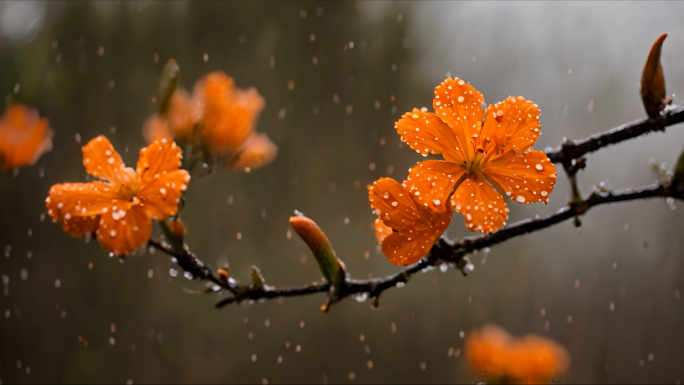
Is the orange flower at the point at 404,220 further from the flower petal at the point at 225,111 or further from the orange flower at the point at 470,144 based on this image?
the flower petal at the point at 225,111

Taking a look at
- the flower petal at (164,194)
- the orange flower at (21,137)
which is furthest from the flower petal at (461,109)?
the orange flower at (21,137)

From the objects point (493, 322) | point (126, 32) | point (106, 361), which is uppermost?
point (126, 32)

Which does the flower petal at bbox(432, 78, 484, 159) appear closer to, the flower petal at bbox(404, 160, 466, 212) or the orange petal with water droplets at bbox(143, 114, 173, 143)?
the flower petal at bbox(404, 160, 466, 212)

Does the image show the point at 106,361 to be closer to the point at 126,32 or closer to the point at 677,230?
the point at 126,32

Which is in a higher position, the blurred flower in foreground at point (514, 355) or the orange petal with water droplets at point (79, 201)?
the orange petal with water droplets at point (79, 201)

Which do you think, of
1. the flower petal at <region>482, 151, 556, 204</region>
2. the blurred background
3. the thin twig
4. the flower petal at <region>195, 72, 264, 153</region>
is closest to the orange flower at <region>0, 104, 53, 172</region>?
the blurred background

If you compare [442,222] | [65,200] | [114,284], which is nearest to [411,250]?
[442,222]

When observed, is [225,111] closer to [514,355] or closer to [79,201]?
[79,201]
